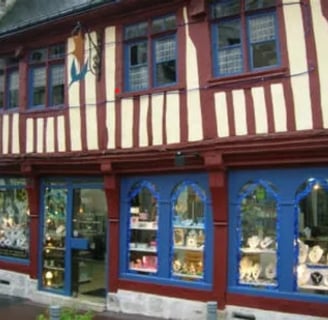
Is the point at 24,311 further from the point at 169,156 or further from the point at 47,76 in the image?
the point at 47,76

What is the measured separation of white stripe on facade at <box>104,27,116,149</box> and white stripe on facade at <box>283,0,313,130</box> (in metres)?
3.51

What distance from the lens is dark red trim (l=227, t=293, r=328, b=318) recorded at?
905 centimetres

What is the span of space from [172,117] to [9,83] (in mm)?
4772

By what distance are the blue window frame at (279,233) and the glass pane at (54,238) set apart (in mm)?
4108

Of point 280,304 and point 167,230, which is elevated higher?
point 167,230

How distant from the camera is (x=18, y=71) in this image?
1347cm

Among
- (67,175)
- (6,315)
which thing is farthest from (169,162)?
(6,315)

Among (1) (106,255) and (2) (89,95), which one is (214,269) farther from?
(2) (89,95)

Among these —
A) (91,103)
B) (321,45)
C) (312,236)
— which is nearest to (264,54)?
(321,45)

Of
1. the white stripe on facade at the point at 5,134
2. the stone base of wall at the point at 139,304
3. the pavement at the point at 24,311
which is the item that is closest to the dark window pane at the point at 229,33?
the stone base of wall at the point at 139,304

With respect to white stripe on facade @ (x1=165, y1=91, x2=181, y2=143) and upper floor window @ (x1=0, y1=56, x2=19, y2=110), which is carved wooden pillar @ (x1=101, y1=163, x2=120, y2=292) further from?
upper floor window @ (x1=0, y1=56, x2=19, y2=110)

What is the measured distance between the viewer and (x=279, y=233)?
9.54m

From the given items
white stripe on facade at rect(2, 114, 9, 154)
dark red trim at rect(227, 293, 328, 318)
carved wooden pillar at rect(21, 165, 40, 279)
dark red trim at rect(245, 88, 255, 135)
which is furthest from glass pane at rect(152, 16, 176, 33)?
dark red trim at rect(227, 293, 328, 318)

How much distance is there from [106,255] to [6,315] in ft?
6.79
